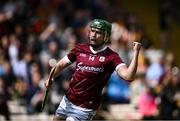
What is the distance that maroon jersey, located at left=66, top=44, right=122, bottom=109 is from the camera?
8.07 metres

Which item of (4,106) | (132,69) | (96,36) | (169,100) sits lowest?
(169,100)

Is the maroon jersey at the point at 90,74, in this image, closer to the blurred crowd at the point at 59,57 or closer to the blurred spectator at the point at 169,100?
the blurred crowd at the point at 59,57

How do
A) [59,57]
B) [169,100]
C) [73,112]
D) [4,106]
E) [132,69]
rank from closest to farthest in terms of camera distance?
[132,69] < [73,112] < [4,106] < [169,100] < [59,57]

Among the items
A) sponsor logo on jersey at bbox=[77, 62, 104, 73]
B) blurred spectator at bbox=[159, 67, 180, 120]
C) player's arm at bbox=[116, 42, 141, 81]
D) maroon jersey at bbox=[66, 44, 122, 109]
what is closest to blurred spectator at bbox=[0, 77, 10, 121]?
blurred spectator at bbox=[159, 67, 180, 120]

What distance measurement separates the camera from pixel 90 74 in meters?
8.09

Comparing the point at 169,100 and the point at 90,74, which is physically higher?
the point at 90,74

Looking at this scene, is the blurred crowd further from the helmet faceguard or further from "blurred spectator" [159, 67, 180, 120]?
the helmet faceguard

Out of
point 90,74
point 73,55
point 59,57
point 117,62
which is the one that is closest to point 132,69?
point 117,62

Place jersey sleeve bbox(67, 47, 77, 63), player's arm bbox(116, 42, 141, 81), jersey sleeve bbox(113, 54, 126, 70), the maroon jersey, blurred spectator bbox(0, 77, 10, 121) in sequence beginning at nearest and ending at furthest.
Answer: player's arm bbox(116, 42, 141, 81), jersey sleeve bbox(113, 54, 126, 70), the maroon jersey, jersey sleeve bbox(67, 47, 77, 63), blurred spectator bbox(0, 77, 10, 121)

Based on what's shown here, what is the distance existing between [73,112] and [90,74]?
51 cm

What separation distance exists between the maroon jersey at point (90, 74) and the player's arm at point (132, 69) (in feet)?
0.70

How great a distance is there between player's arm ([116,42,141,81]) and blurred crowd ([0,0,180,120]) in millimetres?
5189

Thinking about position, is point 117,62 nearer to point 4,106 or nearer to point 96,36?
point 96,36

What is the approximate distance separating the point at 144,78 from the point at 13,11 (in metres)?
3.66
